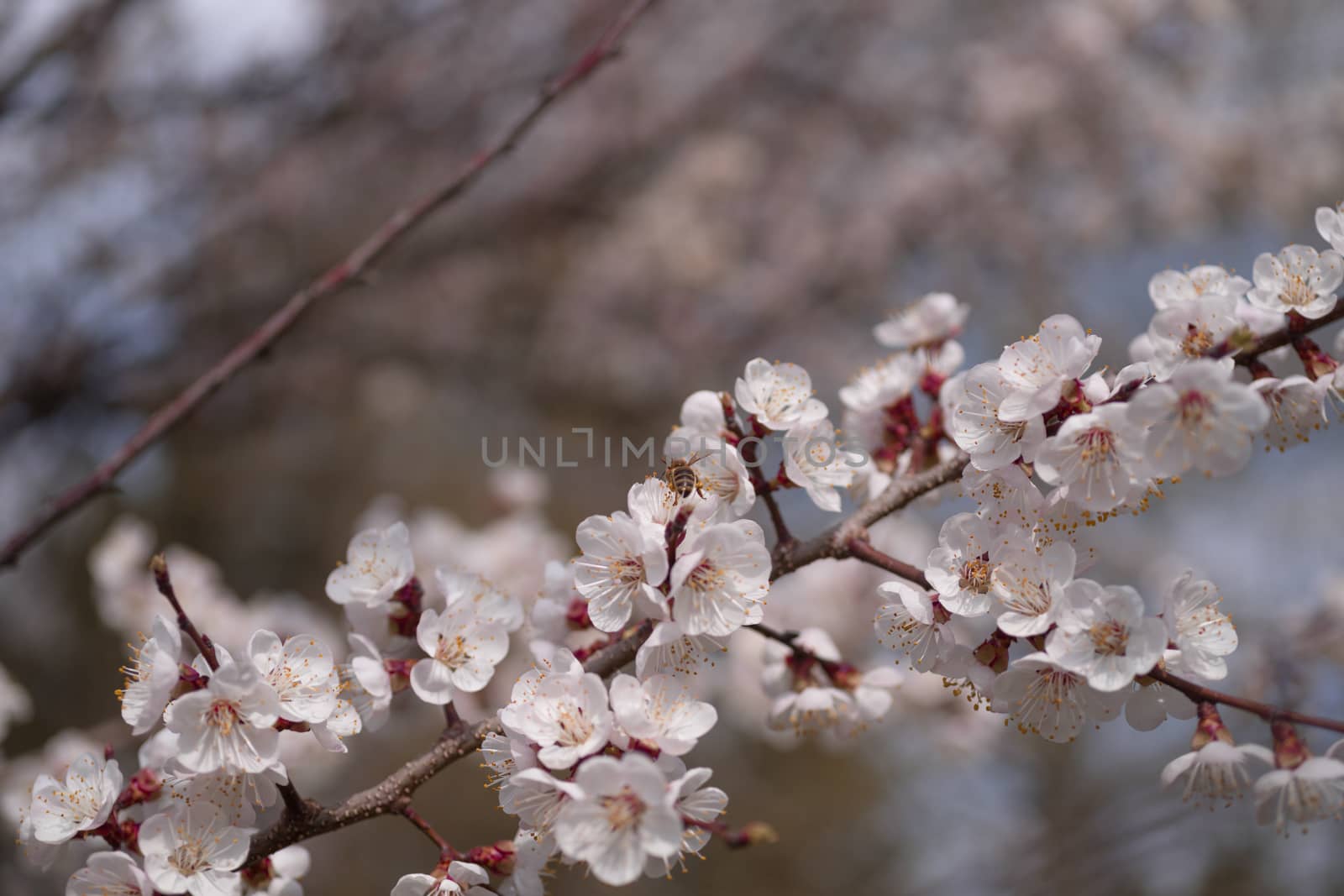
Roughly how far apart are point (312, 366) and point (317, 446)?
525cm

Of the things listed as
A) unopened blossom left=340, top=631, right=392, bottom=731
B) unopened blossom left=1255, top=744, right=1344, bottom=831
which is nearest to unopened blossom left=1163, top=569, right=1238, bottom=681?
unopened blossom left=1255, top=744, right=1344, bottom=831

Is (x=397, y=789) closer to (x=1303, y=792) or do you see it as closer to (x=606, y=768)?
(x=606, y=768)

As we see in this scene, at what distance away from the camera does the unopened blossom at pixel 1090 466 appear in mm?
1021

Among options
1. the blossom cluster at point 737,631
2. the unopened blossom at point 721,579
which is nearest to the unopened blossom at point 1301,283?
the blossom cluster at point 737,631

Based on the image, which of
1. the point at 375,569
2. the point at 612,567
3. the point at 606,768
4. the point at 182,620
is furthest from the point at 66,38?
the point at 606,768

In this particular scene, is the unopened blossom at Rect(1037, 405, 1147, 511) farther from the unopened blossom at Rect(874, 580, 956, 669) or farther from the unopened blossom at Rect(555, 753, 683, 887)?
the unopened blossom at Rect(555, 753, 683, 887)

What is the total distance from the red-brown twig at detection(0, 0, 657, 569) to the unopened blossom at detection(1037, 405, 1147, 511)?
105 cm

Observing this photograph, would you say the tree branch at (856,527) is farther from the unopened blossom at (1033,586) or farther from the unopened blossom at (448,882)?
the unopened blossom at (448,882)

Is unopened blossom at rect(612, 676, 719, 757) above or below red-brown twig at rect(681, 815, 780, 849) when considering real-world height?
above

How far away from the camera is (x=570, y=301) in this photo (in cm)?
647

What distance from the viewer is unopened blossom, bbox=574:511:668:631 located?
3.48 ft

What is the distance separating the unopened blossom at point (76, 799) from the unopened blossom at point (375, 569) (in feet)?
1.15

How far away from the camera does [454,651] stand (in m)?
1.25

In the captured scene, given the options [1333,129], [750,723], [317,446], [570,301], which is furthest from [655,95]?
[317,446]
